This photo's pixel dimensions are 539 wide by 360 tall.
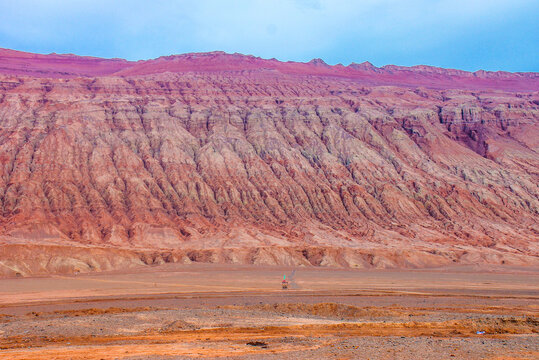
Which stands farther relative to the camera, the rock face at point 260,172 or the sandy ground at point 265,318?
the rock face at point 260,172

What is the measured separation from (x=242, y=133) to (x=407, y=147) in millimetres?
34722

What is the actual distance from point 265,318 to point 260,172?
243ft

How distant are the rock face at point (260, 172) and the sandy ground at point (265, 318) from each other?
17257mm

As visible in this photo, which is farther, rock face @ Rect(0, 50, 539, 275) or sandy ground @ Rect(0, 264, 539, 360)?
rock face @ Rect(0, 50, 539, 275)

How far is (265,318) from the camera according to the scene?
3297cm

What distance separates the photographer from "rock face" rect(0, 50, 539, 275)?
82.5 metres

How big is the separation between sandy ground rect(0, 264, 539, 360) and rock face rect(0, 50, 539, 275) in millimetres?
17257

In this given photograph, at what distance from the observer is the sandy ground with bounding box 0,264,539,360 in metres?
23.5

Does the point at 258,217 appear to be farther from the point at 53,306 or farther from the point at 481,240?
the point at 53,306

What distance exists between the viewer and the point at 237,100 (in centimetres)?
12606

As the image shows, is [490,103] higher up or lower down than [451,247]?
higher up

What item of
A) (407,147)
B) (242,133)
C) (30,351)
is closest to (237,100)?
(242,133)

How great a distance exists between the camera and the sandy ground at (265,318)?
77.0ft

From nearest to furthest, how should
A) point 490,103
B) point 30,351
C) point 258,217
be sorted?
point 30,351 < point 258,217 < point 490,103
